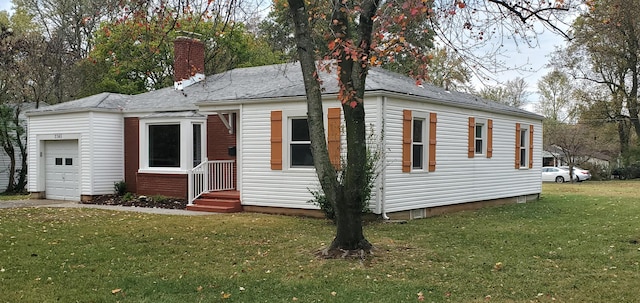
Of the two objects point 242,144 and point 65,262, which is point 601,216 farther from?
point 65,262

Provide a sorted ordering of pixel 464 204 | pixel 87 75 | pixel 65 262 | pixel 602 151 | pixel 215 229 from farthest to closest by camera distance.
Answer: pixel 602 151 < pixel 87 75 < pixel 464 204 < pixel 215 229 < pixel 65 262

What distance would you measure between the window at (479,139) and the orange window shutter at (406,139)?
3.98 metres

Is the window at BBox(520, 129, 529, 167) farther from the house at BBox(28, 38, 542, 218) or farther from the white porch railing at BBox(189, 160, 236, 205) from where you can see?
the white porch railing at BBox(189, 160, 236, 205)

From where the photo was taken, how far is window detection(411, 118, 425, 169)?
13.4m

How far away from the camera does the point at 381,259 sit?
7680 millimetres

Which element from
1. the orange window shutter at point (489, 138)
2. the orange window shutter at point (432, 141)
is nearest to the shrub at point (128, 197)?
the orange window shutter at point (432, 141)

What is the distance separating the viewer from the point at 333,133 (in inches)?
486

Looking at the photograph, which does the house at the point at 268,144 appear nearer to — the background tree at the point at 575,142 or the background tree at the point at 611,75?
the background tree at the point at 575,142

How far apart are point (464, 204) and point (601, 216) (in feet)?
11.2

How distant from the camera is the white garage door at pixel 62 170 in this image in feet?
56.1

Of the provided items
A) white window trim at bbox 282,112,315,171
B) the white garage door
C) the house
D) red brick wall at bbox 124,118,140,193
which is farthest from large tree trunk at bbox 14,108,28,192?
white window trim at bbox 282,112,315,171

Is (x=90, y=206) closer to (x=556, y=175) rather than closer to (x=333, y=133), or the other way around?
(x=333, y=133)

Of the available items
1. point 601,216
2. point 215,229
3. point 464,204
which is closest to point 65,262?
point 215,229

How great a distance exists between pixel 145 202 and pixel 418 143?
7.99 metres
